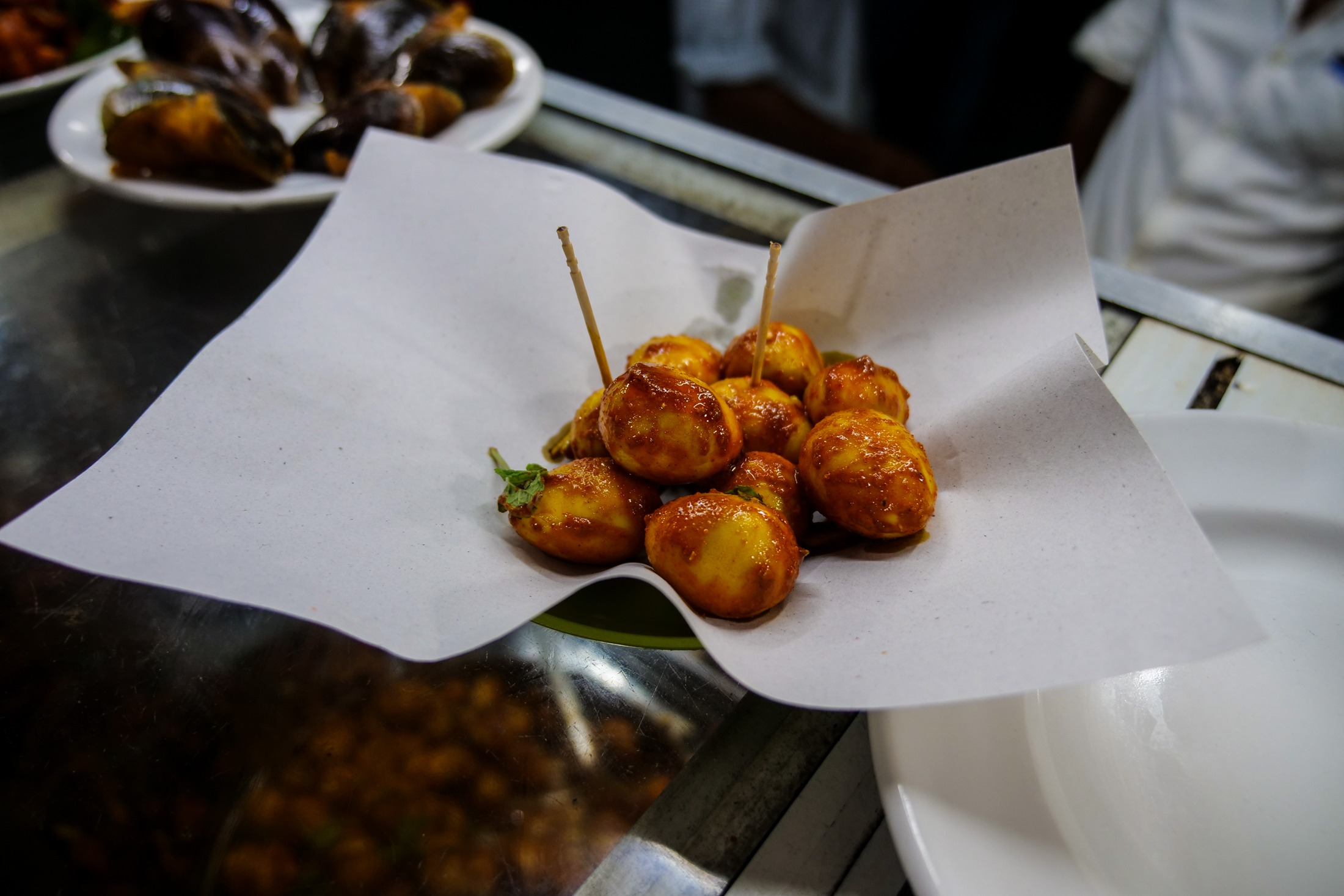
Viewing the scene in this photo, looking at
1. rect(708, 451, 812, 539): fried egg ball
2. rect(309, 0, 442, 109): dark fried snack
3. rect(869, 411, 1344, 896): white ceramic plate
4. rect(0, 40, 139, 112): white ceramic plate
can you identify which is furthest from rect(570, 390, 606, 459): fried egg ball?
rect(0, 40, 139, 112): white ceramic plate

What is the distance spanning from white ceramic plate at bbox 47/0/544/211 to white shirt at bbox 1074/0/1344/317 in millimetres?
1730

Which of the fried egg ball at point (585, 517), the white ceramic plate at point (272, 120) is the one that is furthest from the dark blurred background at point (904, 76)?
the fried egg ball at point (585, 517)

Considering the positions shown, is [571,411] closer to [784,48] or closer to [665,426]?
[665,426]

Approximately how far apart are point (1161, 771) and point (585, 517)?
588 mm

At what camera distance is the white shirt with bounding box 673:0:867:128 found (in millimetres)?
3197

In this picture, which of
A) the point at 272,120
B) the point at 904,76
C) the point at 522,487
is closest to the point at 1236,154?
the point at 904,76

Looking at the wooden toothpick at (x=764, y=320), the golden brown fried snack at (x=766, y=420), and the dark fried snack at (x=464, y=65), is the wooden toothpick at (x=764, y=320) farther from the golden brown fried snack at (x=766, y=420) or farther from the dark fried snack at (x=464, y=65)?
the dark fried snack at (x=464, y=65)

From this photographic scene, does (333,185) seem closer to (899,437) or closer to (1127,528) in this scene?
(899,437)

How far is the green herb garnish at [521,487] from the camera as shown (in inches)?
34.0

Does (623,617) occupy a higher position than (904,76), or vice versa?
(623,617)

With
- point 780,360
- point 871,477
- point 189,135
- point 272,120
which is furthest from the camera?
point 272,120

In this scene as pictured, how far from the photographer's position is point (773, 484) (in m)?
0.91

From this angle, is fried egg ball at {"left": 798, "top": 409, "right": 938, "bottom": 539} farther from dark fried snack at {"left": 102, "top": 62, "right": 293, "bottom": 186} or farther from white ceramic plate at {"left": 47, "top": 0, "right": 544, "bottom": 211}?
dark fried snack at {"left": 102, "top": 62, "right": 293, "bottom": 186}

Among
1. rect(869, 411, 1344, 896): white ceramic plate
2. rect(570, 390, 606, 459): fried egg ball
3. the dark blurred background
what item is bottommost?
the dark blurred background
